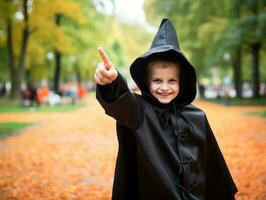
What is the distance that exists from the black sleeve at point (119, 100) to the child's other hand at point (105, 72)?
0.04 m

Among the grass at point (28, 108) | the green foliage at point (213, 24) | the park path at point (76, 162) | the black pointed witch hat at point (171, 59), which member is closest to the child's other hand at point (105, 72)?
the black pointed witch hat at point (171, 59)

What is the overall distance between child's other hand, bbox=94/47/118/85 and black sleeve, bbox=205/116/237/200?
95 centimetres

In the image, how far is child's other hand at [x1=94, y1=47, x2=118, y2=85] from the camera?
7.34 ft

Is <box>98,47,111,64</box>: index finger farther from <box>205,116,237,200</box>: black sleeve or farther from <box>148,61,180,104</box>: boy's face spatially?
<box>205,116,237,200</box>: black sleeve

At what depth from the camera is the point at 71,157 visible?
30.5ft

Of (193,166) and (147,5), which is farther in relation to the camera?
(147,5)

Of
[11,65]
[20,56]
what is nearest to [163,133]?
[20,56]

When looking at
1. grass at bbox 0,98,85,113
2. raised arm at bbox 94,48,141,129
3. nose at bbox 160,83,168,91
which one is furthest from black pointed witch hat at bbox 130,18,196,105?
grass at bbox 0,98,85,113

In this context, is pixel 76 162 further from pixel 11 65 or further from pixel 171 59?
pixel 11 65

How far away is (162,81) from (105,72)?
0.57 m

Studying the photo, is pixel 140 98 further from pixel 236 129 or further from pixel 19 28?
pixel 19 28

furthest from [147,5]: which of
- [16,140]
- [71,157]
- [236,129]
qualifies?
[71,157]

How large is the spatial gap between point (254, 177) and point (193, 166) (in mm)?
4813

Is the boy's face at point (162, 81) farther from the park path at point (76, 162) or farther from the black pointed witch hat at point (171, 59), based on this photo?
the park path at point (76, 162)
